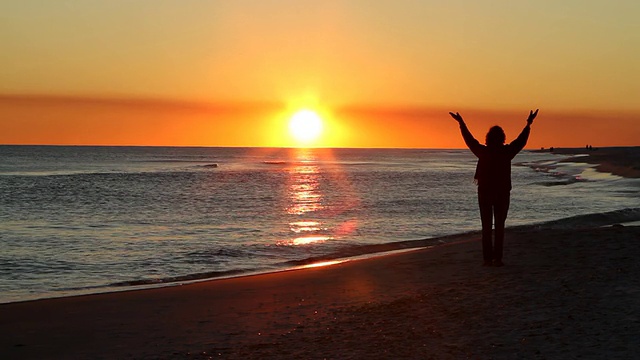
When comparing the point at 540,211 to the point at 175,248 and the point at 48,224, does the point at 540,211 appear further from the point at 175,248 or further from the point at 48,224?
the point at 48,224

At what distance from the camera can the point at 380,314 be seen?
9.53m

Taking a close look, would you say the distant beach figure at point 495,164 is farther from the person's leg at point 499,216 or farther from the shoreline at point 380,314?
the shoreline at point 380,314

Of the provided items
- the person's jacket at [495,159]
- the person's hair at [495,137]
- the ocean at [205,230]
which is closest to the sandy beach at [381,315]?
the person's jacket at [495,159]

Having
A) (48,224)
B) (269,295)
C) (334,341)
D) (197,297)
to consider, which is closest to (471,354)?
(334,341)

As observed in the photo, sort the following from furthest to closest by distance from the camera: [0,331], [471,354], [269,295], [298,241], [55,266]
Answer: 1. [298,241]
2. [55,266]
3. [269,295]
4. [0,331]
5. [471,354]

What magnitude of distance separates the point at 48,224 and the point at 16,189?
95.8 feet

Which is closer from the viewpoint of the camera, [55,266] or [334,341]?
[334,341]

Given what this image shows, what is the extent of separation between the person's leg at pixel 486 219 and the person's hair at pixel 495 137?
849 mm

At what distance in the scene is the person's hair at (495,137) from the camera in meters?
11.7

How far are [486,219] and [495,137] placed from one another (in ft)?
4.62

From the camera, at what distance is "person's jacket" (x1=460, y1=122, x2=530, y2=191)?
38.3 feet

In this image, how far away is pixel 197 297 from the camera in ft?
40.0

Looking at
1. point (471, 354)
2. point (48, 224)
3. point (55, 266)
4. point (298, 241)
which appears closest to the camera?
point (471, 354)

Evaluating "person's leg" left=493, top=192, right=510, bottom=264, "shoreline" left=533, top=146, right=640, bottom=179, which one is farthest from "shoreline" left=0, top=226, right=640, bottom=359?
"shoreline" left=533, top=146, right=640, bottom=179
